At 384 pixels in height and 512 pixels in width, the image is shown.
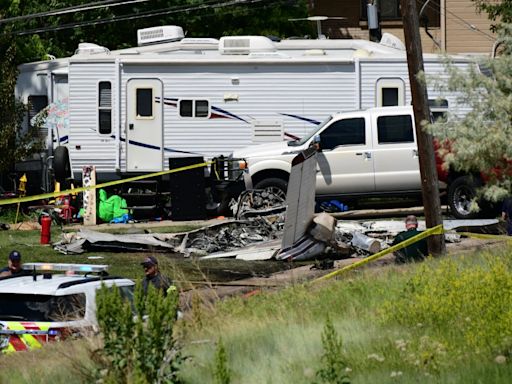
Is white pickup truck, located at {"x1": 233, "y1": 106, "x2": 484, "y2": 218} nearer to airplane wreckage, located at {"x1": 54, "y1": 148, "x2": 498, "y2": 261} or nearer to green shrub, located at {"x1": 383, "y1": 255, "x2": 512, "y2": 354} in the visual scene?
airplane wreckage, located at {"x1": 54, "y1": 148, "x2": 498, "y2": 261}

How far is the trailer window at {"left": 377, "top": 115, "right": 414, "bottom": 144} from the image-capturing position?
893 inches

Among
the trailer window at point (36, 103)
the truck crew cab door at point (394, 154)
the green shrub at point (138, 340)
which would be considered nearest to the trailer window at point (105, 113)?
the trailer window at point (36, 103)

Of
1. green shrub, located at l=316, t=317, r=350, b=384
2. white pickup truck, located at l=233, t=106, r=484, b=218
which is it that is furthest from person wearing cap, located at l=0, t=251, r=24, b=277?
white pickup truck, located at l=233, t=106, r=484, b=218

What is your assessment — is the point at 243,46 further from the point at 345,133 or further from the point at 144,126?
the point at 345,133

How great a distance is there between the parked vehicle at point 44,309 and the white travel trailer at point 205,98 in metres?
11.5

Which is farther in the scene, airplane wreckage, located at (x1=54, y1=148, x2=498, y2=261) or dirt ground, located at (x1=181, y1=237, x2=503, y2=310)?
airplane wreckage, located at (x1=54, y1=148, x2=498, y2=261)

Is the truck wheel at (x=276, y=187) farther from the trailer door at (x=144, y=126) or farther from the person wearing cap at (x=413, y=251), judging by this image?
the person wearing cap at (x=413, y=251)

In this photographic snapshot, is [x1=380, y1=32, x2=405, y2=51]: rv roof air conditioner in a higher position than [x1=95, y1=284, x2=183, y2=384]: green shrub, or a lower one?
higher

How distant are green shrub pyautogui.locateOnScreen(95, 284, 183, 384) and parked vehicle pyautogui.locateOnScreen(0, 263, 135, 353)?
3.14m

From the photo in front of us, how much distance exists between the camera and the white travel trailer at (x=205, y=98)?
2509 centimetres

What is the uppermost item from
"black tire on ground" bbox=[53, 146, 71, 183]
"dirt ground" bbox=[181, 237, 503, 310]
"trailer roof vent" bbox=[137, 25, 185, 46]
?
"trailer roof vent" bbox=[137, 25, 185, 46]

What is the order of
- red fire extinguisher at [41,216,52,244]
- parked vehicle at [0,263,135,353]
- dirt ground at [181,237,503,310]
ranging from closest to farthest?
1. parked vehicle at [0,263,135,353]
2. dirt ground at [181,237,503,310]
3. red fire extinguisher at [41,216,52,244]

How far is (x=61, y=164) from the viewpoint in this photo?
25.9m

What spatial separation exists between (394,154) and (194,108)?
15.1 feet
